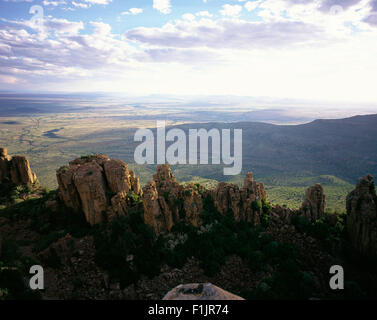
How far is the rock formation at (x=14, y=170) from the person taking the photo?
32.6m

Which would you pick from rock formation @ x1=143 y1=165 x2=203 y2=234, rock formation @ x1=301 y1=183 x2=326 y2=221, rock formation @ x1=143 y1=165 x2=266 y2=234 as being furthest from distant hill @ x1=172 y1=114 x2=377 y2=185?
rock formation @ x1=143 y1=165 x2=203 y2=234

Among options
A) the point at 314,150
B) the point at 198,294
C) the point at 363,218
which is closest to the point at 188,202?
the point at 198,294

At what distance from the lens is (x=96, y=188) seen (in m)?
23.4

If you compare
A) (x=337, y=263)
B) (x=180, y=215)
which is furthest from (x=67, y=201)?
(x=337, y=263)

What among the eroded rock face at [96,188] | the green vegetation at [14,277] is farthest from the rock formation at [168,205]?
the green vegetation at [14,277]

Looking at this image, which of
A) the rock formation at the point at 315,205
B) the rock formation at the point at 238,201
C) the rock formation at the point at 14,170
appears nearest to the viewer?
the rock formation at the point at 238,201

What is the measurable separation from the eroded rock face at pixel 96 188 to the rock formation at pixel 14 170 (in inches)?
472

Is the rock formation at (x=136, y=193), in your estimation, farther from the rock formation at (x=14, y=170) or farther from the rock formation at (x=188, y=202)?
the rock formation at (x=14, y=170)

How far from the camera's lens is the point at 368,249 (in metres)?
22.9

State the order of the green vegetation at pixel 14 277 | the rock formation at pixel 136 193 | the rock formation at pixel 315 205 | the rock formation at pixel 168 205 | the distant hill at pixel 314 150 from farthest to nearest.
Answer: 1. the distant hill at pixel 314 150
2. the rock formation at pixel 315 205
3. the rock formation at pixel 136 193
4. the rock formation at pixel 168 205
5. the green vegetation at pixel 14 277

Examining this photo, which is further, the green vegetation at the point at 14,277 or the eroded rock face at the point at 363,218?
the eroded rock face at the point at 363,218

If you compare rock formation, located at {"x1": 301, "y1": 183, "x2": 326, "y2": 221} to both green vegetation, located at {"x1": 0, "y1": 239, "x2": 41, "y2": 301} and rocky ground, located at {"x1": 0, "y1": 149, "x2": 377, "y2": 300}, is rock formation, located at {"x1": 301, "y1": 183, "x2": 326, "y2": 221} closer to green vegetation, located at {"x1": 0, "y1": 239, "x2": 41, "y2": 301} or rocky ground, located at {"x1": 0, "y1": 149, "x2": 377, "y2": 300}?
Result: rocky ground, located at {"x1": 0, "y1": 149, "x2": 377, "y2": 300}

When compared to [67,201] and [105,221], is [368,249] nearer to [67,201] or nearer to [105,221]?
[105,221]

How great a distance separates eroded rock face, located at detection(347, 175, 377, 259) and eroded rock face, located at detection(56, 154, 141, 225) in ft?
78.8
